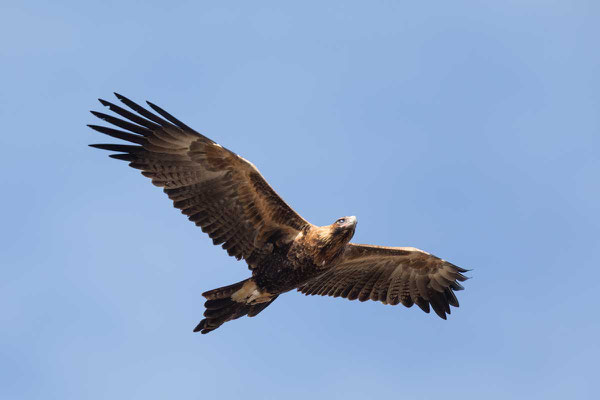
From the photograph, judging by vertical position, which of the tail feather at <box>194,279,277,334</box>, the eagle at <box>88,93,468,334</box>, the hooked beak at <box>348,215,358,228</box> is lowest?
the tail feather at <box>194,279,277,334</box>

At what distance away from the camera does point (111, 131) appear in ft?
56.0

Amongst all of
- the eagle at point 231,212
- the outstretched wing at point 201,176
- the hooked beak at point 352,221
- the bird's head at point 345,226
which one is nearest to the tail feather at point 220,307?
the eagle at point 231,212

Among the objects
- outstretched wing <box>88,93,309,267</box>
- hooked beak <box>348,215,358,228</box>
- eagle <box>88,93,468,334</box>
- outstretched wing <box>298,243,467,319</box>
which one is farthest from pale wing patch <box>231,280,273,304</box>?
hooked beak <box>348,215,358,228</box>

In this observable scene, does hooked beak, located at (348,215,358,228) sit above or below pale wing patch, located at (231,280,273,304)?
above

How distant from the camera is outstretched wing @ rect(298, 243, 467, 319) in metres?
18.8

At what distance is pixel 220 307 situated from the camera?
17.3 meters

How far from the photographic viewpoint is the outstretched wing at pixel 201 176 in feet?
56.1

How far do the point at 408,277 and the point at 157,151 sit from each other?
5.28m

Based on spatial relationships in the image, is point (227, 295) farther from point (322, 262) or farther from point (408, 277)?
point (408, 277)

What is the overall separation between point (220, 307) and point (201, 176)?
7.06 feet

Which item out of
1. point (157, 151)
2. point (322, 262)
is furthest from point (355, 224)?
point (157, 151)

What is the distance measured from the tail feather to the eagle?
0.05ft

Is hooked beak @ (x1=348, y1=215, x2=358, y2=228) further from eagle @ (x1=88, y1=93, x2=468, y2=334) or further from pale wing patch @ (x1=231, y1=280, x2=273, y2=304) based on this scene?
pale wing patch @ (x1=231, y1=280, x2=273, y2=304)

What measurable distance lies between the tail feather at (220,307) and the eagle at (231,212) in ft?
0.05
